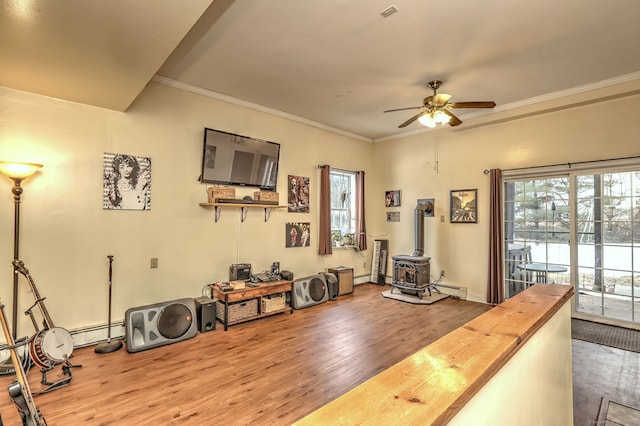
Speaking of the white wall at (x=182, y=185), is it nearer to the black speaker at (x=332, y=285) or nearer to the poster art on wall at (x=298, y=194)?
the poster art on wall at (x=298, y=194)

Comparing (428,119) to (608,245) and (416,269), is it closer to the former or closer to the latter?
(416,269)

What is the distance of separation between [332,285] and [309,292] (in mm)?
526

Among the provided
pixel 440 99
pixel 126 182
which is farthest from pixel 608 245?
pixel 126 182

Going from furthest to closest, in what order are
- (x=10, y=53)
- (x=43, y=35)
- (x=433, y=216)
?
(x=433, y=216) < (x=10, y=53) < (x=43, y=35)

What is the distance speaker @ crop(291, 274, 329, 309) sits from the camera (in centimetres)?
488

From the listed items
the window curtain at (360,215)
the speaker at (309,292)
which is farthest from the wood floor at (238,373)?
the window curtain at (360,215)

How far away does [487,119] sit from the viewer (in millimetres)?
5145

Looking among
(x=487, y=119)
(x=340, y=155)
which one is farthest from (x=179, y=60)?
(x=487, y=119)

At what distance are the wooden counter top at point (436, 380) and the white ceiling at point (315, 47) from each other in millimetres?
2192

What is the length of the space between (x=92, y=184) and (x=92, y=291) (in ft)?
3.94

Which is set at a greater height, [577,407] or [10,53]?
[10,53]

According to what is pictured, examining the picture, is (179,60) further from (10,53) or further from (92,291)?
(92,291)

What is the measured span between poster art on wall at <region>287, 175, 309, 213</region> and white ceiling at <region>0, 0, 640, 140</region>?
58.8 inches

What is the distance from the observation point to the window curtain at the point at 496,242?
501cm
